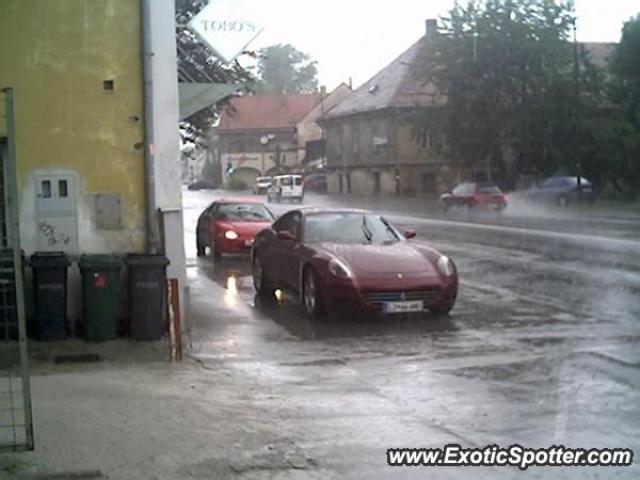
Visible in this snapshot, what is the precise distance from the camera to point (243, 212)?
879 inches

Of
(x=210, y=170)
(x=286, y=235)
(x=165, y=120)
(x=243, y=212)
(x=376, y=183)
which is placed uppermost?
(x=210, y=170)

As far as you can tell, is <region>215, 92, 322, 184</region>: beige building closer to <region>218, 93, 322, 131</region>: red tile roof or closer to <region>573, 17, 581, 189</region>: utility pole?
<region>218, 93, 322, 131</region>: red tile roof

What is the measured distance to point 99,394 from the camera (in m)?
7.89

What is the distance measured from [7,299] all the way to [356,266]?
13.7ft

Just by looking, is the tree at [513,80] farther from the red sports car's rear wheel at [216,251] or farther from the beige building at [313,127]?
the beige building at [313,127]

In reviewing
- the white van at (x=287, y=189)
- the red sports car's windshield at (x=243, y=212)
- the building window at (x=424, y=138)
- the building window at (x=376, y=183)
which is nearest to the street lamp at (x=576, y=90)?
the building window at (x=424, y=138)

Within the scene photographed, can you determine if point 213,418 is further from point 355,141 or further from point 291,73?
point 291,73

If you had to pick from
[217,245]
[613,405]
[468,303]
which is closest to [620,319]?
[468,303]

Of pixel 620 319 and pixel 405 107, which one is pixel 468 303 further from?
pixel 405 107

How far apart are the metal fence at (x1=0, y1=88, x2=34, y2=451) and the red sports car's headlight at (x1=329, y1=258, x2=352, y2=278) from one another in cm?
381

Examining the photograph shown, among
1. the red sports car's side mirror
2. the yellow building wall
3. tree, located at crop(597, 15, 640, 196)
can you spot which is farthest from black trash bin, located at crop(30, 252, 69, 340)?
tree, located at crop(597, 15, 640, 196)

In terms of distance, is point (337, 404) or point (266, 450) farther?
point (337, 404)

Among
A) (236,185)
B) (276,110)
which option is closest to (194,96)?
(236,185)

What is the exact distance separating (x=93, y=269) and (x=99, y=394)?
2.86 m
